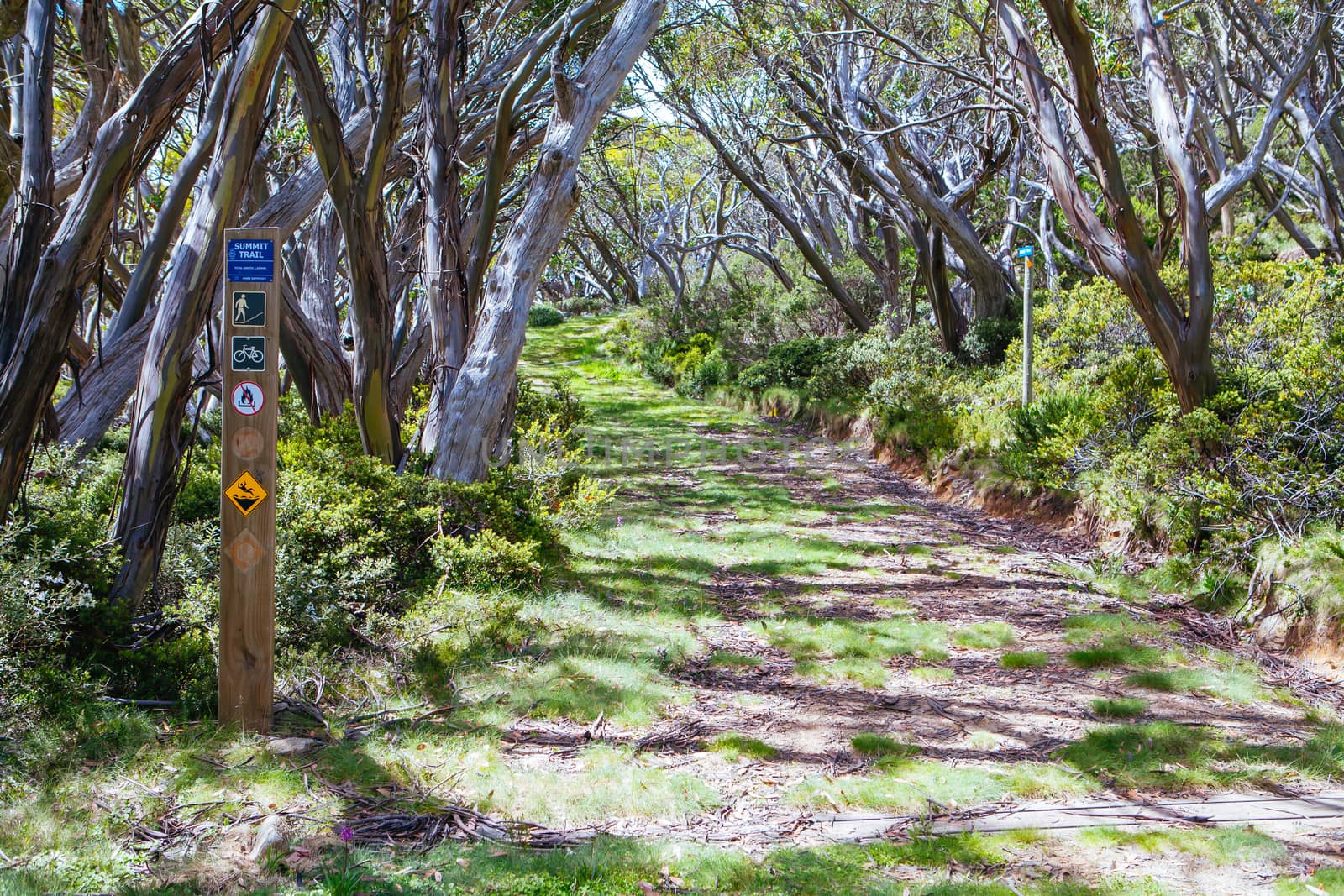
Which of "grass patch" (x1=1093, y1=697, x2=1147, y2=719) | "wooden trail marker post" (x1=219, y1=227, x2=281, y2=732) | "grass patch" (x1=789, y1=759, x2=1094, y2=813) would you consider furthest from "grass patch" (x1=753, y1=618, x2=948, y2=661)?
"wooden trail marker post" (x1=219, y1=227, x2=281, y2=732)

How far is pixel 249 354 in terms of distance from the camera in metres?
4.63

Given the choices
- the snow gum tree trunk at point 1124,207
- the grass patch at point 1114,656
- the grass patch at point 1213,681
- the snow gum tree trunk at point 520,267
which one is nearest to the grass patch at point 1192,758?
the grass patch at point 1213,681

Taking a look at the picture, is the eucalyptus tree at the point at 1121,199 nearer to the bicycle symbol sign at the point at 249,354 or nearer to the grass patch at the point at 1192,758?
the grass patch at the point at 1192,758

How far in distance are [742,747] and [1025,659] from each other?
2.20 metres

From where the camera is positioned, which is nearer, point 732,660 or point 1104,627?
point 732,660

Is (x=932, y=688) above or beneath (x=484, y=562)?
beneath

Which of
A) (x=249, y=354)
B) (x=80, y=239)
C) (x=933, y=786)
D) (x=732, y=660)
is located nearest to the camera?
(x=933, y=786)

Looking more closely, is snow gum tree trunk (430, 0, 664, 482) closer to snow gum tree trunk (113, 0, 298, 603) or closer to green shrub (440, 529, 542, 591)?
green shrub (440, 529, 542, 591)

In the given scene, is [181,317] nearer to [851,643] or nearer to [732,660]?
[732,660]

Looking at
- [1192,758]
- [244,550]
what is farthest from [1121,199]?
[244,550]

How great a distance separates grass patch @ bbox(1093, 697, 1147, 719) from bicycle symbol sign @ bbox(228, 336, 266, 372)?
460cm

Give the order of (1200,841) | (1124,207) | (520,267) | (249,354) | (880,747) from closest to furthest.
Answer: (1200,841), (249,354), (880,747), (1124,207), (520,267)

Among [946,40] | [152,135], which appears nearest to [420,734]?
[152,135]

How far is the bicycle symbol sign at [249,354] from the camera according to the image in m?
4.62
